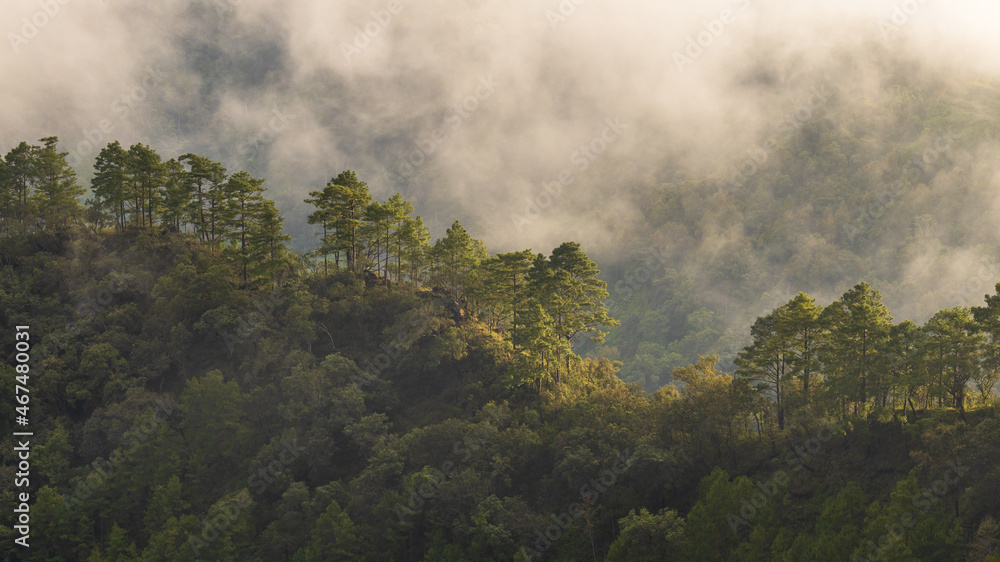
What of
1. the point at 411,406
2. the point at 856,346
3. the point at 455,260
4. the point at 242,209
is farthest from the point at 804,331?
the point at 242,209

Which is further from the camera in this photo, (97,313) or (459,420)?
(97,313)

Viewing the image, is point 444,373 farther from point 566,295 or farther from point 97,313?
point 97,313

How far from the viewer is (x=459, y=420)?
85250mm

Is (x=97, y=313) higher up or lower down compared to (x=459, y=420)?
higher up

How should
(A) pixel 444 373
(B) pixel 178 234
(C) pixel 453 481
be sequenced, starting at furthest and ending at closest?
1. (B) pixel 178 234
2. (A) pixel 444 373
3. (C) pixel 453 481

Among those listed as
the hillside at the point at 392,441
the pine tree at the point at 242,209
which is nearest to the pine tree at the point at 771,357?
the hillside at the point at 392,441

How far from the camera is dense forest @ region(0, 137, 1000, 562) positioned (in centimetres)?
6594

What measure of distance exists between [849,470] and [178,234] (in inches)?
3671

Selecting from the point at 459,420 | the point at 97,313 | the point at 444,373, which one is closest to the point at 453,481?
the point at 459,420

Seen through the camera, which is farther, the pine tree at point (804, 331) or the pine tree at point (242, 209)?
the pine tree at point (242, 209)

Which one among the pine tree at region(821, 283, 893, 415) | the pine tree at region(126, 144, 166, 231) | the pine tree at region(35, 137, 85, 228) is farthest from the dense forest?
the pine tree at region(126, 144, 166, 231)

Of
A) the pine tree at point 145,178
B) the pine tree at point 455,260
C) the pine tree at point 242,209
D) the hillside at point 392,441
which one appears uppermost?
the pine tree at point 145,178

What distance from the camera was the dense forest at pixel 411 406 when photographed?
2596 inches

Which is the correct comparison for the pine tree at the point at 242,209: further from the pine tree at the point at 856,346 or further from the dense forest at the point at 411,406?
the pine tree at the point at 856,346
